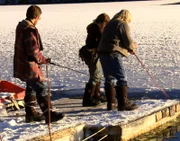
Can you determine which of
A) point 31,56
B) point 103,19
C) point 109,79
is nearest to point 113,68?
point 109,79

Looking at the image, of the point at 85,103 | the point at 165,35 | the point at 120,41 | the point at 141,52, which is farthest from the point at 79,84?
the point at 165,35

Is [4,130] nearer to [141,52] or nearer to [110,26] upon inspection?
[110,26]

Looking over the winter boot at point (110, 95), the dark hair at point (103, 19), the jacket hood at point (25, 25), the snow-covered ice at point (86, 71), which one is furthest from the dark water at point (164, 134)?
the jacket hood at point (25, 25)

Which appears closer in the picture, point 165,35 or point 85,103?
point 85,103

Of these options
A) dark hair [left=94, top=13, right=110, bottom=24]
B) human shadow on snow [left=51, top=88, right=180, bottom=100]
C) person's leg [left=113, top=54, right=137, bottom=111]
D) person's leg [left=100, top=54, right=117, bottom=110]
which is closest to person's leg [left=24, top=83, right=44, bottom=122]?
person's leg [left=100, top=54, right=117, bottom=110]

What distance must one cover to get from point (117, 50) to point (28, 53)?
1340 mm

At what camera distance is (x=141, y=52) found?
16312 mm

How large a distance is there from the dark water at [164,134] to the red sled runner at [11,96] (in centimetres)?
210

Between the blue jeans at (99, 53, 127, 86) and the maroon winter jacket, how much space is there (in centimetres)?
102

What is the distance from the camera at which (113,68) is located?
24.5 ft

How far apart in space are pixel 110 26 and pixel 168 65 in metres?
5.91

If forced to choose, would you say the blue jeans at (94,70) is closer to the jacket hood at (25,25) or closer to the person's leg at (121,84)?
the person's leg at (121,84)

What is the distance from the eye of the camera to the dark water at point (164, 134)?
697cm

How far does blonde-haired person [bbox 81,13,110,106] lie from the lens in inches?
310
